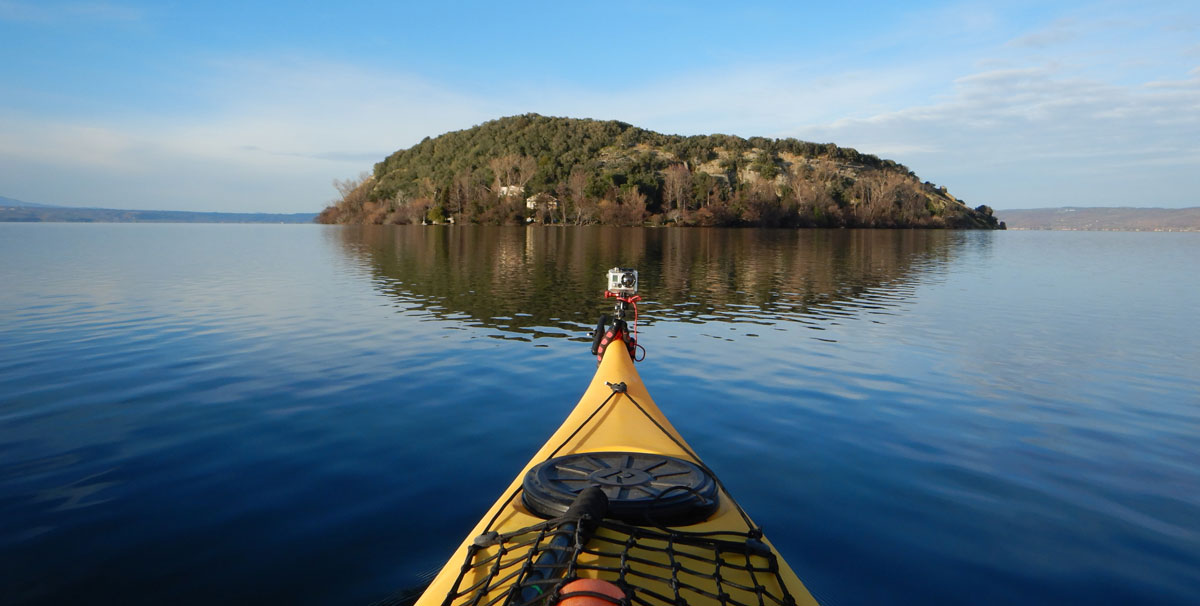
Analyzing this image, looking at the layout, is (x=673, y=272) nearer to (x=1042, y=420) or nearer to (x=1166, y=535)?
(x=1042, y=420)

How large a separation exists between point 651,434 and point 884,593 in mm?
2004

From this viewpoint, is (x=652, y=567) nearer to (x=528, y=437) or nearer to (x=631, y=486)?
(x=631, y=486)

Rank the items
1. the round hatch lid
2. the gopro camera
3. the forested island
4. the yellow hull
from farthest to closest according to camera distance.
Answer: the forested island < the gopro camera < the round hatch lid < the yellow hull

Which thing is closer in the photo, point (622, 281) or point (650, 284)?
point (622, 281)

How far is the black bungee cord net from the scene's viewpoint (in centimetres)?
278

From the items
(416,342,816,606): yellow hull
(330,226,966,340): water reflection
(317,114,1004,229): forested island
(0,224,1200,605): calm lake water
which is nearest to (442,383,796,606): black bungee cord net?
(416,342,816,606): yellow hull

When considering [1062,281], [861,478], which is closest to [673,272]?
[1062,281]

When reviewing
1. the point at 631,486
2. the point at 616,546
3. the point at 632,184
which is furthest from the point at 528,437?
the point at 632,184

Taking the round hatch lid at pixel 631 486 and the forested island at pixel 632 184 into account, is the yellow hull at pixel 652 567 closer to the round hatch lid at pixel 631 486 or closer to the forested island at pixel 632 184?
the round hatch lid at pixel 631 486

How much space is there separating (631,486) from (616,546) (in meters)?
0.58

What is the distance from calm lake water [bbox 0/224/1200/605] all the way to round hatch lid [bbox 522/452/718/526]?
144 cm

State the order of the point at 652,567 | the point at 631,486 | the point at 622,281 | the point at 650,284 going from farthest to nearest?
the point at 650,284, the point at 622,281, the point at 631,486, the point at 652,567

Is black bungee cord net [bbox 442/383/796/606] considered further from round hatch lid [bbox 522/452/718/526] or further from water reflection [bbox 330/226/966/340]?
water reflection [bbox 330/226/966/340]

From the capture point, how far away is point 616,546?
321 cm
